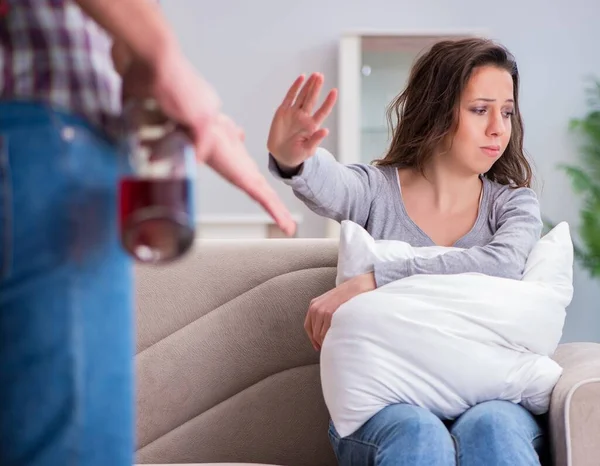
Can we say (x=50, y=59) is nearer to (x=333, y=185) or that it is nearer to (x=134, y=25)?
(x=134, y=25)

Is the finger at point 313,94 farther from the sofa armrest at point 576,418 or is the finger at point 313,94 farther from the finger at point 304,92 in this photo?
the sofa armrest at point 576,418

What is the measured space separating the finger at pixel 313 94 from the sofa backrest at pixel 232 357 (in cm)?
62

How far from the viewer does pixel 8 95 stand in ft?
2.23

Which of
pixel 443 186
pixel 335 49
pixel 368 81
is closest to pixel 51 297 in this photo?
pixel 443 186

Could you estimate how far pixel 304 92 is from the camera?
126 centimetres

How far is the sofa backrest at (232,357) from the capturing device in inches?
70.5

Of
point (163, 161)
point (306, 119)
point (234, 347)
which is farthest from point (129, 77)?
point (234, 347)

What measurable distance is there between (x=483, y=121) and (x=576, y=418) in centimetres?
63

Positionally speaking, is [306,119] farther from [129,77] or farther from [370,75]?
[370,75]

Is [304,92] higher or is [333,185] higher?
[304,92]

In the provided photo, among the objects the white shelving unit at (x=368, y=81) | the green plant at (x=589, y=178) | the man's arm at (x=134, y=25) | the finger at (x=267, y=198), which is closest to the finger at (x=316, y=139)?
the finger at (x=267, y=198)

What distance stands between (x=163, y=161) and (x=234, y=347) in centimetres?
119

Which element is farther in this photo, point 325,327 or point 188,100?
point 325,327

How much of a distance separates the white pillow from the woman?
3 centimetres
